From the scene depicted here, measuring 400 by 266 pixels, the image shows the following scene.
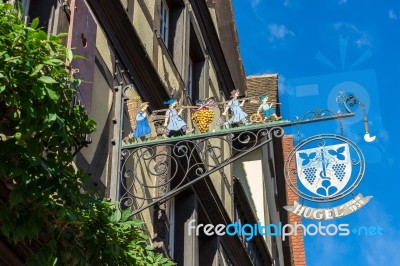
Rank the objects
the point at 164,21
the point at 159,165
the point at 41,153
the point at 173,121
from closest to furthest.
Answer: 1. the point at 41,153
2. the point at 173,121
3. the point at 159,165
4. the point at 164,21

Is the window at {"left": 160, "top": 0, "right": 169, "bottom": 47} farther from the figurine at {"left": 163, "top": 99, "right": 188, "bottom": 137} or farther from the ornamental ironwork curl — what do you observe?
the figurine at {"left": 163, "top": 99, "right": 188, "bottom": 137}

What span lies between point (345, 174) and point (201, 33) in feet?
25.9

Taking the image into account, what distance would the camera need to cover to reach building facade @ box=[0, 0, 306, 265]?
8492mm

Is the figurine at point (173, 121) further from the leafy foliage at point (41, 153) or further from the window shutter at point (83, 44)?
the leafy foliage at point (41, 153)

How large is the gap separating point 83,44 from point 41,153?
2.44m

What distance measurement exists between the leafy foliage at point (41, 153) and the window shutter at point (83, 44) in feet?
5.25

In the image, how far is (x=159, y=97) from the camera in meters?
11.2

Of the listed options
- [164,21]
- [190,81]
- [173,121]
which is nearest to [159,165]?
[173,121]

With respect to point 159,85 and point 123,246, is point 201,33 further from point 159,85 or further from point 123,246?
point 123,246

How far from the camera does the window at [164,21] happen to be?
13389 mm

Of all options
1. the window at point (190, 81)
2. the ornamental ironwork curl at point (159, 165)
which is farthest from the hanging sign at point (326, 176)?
the window at point (190, 81)

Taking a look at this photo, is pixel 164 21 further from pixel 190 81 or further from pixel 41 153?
pixel 41 153

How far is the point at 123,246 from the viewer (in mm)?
6574

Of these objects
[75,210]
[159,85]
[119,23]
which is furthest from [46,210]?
[159,85]
